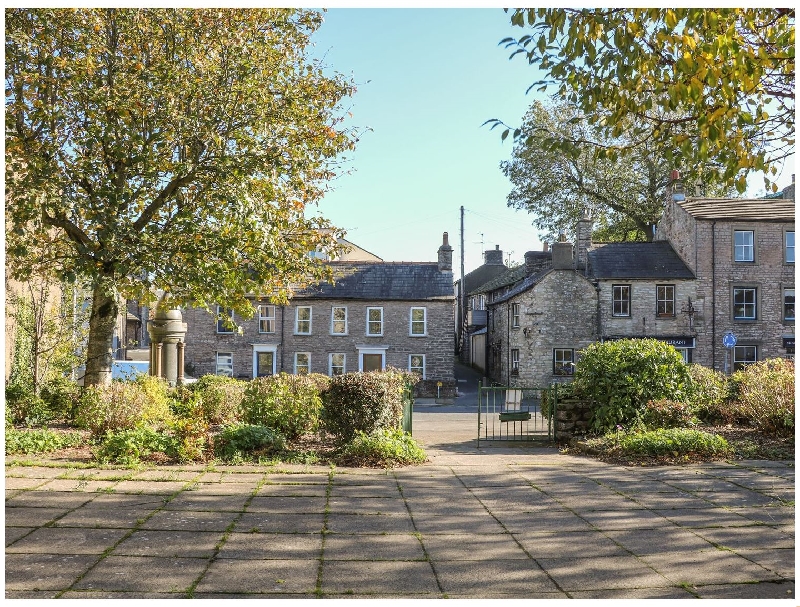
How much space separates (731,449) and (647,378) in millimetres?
2387

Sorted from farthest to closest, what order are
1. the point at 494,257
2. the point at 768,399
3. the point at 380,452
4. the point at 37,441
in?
1. the point at 494,257
2. the point at 768,399
3. the point at 37,441
4. the point at 380,452

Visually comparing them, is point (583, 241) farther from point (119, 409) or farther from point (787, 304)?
point (119, 409)

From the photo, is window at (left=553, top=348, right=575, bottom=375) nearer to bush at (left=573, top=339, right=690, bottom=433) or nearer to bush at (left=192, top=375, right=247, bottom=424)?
bush at (left=573, top=339, right=690, bottom=433)

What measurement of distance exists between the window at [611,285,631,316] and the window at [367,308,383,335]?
11666 millimetres

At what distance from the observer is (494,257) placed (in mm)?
58062

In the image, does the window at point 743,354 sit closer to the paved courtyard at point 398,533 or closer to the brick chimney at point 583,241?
the brick chimney at point 583,241

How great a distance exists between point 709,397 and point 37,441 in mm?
11809

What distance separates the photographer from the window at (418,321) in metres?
35.0

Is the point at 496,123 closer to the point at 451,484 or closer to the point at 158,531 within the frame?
the point at 451,484

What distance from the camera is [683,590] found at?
4609 mm

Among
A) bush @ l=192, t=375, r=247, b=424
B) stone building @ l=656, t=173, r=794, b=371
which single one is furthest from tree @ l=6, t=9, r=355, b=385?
stone building @ l=656, t=173, r=794, b=371

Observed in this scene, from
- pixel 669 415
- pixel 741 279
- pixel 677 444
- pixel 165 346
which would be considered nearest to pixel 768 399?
pixel 669 415

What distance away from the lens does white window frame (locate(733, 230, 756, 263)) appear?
33.6 meters

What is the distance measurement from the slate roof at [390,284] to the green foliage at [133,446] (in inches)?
985
